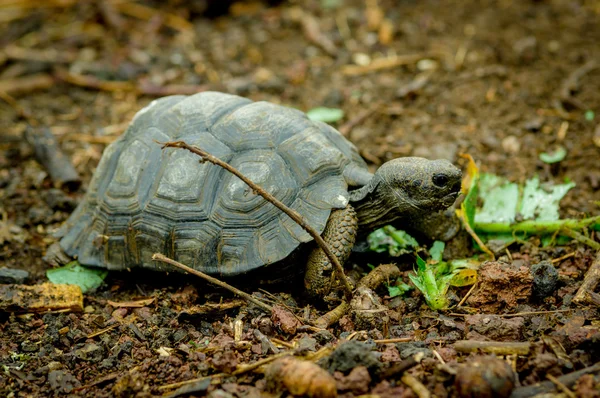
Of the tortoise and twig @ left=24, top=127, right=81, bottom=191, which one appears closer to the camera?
the tortoise

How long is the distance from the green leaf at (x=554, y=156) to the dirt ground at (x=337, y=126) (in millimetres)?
65

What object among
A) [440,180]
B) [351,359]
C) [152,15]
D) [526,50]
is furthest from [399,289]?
[152,15]

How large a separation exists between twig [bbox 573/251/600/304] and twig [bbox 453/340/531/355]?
645 mm

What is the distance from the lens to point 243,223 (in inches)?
142

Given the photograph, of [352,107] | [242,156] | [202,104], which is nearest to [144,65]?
[352,107]

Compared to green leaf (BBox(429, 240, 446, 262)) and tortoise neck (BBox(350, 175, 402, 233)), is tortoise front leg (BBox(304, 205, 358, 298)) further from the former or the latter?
green leaf (BBox(429, 240, 446, 262))

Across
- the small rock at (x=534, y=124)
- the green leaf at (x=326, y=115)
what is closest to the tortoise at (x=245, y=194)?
the green leaf at (x=326, y=115)

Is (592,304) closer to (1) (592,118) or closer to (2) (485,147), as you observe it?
(2) (485,147)

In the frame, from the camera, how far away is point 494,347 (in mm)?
2824

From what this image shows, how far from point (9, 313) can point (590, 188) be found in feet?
14.1

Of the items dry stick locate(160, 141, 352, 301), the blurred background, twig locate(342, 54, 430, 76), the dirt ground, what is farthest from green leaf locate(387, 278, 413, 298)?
twig locate(342, 54, 430, 76)

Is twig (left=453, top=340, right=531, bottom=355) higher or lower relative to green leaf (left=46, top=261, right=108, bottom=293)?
higher

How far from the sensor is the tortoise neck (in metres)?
3.61

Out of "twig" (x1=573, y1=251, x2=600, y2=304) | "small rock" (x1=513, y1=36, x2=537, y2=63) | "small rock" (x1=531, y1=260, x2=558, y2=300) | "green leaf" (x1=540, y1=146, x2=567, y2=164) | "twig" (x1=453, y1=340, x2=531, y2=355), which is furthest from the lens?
"small rock" (x1=513, y1=36, x2=537, y2=63)
